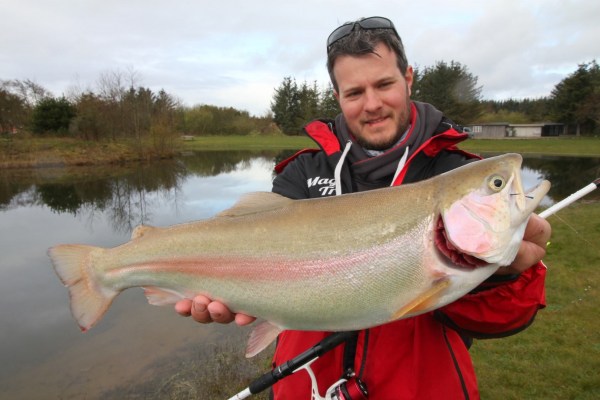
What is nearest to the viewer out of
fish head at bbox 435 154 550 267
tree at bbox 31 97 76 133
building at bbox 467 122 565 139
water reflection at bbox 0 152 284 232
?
fish head at bbox 435 154 550 267

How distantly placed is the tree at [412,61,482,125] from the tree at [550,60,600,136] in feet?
37.3

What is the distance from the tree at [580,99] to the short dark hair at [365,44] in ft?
197

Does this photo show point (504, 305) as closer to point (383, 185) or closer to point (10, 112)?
point (383, 185)

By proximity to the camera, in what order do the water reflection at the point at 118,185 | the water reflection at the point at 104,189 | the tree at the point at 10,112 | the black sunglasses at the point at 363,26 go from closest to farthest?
the black sunglasses at the point at 363,26 < the water reflection at the point at 104,189 < the water reflection at the point at 118,185 < the tree at the point at 10,112

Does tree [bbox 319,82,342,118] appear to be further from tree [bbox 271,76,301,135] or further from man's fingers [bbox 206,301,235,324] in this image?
man's fingers [bbox 206,301,235,324]

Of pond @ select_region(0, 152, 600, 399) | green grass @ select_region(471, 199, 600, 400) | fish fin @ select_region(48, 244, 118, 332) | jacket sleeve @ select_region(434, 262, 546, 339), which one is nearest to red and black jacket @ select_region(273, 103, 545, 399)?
jacket sleeve @ select_region(434, 262, 546, 339)

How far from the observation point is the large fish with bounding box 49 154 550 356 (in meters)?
1.98

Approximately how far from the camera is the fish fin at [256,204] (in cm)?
245

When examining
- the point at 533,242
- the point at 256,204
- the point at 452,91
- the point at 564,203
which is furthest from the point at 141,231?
the point at 452,91

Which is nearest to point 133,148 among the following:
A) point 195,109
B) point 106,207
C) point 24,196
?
point 24,196

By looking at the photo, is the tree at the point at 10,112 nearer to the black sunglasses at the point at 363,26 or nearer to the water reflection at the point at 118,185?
the water reflection at the point at 118,185

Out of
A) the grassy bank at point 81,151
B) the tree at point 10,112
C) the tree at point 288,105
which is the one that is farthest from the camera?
the tree at point 288,105

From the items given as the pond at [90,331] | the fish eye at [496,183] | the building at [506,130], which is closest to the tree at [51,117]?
the pond at [90,331]

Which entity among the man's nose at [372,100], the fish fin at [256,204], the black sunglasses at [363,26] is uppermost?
the black sunglasses at [363,26]
